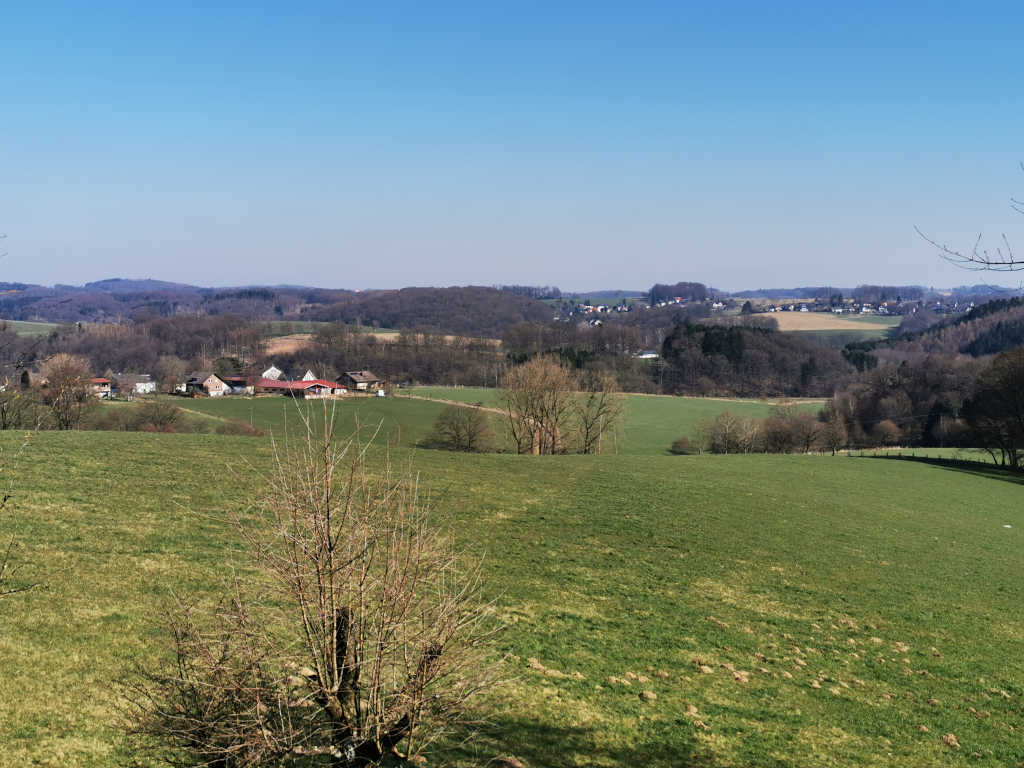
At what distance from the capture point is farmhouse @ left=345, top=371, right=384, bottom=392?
97.9 meters

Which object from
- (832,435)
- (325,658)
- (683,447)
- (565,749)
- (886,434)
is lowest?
(683,447)

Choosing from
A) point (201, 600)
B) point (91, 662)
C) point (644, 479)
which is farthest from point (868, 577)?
point (91, 662)

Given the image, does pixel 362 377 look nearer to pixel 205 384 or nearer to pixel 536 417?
pixel 205 384

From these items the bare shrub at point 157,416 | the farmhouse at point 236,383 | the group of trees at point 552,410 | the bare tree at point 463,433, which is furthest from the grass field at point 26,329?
the group of trees at point 552,410

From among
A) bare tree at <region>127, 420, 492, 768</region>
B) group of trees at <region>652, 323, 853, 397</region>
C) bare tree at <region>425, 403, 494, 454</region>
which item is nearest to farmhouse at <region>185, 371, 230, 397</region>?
bare tree at <region>425, 403, 494, 454</region>

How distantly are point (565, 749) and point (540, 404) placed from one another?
136ft

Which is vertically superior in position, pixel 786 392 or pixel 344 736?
pixel 344 736

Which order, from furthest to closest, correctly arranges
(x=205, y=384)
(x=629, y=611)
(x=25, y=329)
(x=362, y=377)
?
(x=25, y=329), (x=362, y=377), (x=205, y=384), (x=629, y=611)

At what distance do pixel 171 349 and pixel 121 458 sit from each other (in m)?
118

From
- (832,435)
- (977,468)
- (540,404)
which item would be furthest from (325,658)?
(832,435)

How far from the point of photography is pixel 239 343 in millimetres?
138625

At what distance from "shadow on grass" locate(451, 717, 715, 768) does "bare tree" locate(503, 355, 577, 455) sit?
132 feet

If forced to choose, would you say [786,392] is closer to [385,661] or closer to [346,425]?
[346,425]

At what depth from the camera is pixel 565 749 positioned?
30.8 feet
